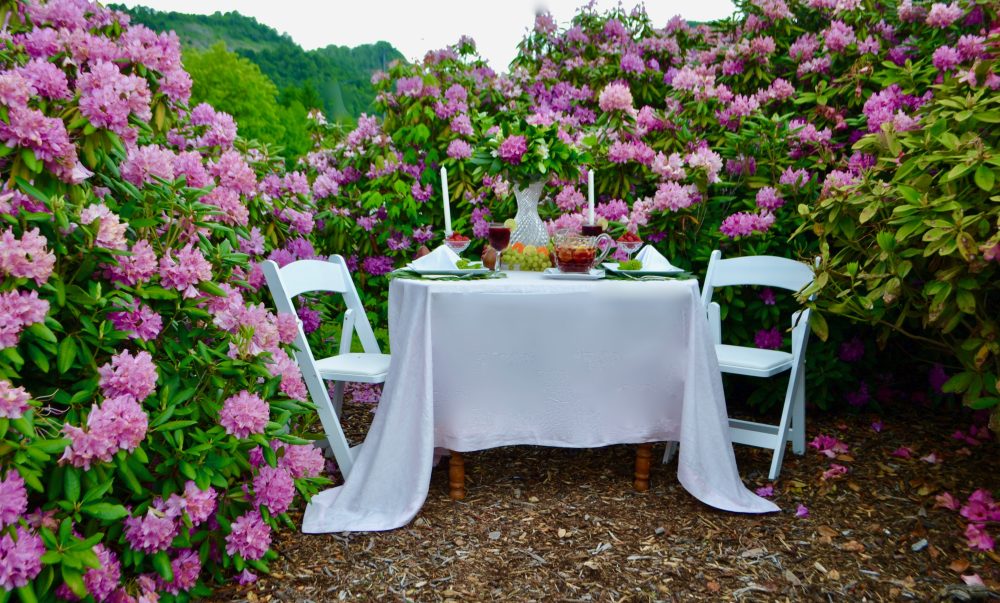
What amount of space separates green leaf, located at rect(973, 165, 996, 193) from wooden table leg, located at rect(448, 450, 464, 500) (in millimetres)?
1953

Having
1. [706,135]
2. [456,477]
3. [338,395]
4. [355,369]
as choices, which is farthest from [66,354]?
[706,135]

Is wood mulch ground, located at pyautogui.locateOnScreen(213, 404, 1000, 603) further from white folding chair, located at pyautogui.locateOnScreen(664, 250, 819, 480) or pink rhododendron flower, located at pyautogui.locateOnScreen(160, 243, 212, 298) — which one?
pink rhododendron flower, located at pyautogui.locateOnScreen(160, 243, 212, 298)

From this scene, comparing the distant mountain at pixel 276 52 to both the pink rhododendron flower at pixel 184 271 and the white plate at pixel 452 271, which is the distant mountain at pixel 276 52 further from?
the pink rhododendron flower at pixel 184 271

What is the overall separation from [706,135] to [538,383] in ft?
7.29

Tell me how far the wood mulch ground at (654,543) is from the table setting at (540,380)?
0.51ft

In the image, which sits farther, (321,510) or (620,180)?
(620,180)

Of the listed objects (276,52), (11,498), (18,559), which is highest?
(276,52)

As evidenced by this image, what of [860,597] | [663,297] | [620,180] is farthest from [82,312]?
[620,180]

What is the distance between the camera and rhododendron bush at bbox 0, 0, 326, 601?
1.55 meters

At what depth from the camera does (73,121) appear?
1.73 m

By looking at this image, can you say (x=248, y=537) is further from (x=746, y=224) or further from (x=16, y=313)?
(x=746, y=224)

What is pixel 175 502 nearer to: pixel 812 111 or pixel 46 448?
pixel 46 448

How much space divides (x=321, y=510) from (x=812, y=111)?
3.35m

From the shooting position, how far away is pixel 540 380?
2.63m
